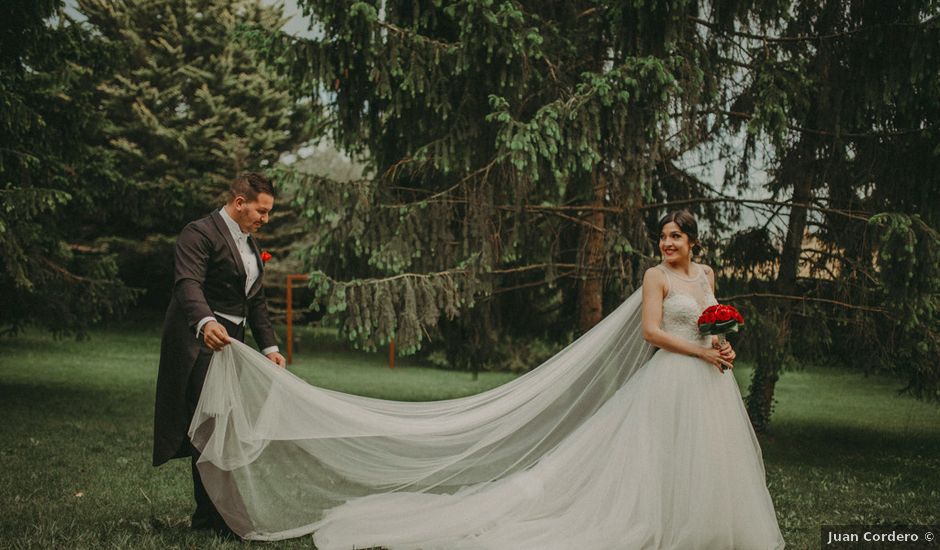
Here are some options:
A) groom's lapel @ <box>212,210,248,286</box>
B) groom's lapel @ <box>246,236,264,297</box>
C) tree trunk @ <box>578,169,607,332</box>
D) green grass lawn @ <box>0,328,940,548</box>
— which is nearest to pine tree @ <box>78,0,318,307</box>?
green grass lawn @ <box>0,328,940,548</box>

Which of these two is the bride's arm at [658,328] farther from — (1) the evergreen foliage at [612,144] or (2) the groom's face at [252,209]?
(1) the evergreen foliage at [612,144]

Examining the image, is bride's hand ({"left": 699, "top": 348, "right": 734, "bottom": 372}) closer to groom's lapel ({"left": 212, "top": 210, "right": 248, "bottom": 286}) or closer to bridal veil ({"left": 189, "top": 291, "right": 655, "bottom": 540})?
bridal veil ({"left": 189, "top": 291, "right": 655, "bottom": 540})

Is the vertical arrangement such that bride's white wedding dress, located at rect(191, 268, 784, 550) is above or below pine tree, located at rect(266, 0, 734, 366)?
below

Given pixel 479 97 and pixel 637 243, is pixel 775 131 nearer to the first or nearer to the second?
pixel 637 243

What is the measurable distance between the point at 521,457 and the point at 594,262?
4.42 meters

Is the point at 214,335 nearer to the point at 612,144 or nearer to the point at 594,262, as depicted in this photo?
the point at 612,144

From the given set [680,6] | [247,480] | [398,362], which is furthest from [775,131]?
[398,362]

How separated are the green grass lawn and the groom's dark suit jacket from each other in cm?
65

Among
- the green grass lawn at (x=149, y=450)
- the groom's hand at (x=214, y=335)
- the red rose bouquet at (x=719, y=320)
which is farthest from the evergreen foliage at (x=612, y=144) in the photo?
the groom's hand at (x=214, y=335)

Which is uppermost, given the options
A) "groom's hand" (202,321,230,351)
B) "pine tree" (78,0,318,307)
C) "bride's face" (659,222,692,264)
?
"pine tree" (78,0,318,307)

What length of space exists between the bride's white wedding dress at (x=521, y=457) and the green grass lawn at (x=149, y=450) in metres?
0.26

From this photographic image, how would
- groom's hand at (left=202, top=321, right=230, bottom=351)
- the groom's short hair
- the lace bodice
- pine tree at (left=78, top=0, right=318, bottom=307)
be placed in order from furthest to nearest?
1. pine tree at (left=78, top=0, right=318, bottom=307)
2. the lace bodice
3. the groom's short hair
4. groom's hand at (left=202, top=321, right=230, bottom=351)

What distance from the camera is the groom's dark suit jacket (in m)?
4.53

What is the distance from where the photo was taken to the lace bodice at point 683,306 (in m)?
5.00
